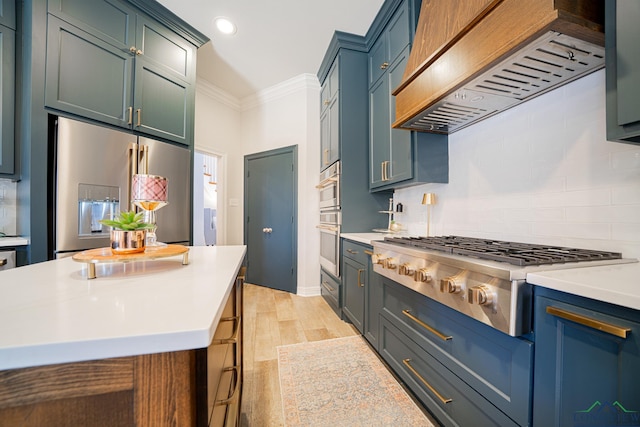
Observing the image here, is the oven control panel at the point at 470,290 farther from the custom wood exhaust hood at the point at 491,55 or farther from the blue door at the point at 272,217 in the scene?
the blue door at the point at 272,217

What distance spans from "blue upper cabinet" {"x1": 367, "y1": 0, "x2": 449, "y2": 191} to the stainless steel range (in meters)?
0.89

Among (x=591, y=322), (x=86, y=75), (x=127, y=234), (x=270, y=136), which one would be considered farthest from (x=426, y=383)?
(x=270, y=136)

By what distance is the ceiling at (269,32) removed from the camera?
7.56 feet

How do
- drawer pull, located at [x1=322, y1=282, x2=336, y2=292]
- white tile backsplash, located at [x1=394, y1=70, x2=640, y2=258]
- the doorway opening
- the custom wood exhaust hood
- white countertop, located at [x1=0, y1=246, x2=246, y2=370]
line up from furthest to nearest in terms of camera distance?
the doorway opening < drawer pull, located at [x1=322, y1=282, x2=336, y2=292] < white tile backsplash, located at [x1=394, y1=70, x2=640, y2=258] < the custom wood exhaust hood < white countertop, located at [x1=0, y1=246, x2=246, y2=370]

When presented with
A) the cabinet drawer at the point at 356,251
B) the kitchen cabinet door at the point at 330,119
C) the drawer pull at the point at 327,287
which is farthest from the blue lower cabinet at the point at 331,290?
the kitchen cabinet door at the point at 330,119

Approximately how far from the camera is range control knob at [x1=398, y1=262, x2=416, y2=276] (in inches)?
49.7

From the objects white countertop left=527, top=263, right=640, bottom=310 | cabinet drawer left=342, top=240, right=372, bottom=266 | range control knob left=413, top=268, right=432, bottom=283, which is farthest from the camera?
cabinet drawer left=342, top=240, right=372, bottom=266

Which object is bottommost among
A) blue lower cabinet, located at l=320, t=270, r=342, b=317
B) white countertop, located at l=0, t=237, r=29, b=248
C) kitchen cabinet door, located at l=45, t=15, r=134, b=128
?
blue lower cabinet, located at l=320, t=270, r=342, b=317

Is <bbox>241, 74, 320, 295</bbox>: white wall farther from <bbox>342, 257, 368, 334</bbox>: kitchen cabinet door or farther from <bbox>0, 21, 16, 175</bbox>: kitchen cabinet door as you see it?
<bbox>0, 21, 16, 175</bbox>: kitchen cabinet door

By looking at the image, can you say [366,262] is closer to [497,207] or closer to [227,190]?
[497,207]

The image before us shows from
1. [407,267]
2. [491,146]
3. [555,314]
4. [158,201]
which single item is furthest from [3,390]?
[491,146]

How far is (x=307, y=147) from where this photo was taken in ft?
11.5

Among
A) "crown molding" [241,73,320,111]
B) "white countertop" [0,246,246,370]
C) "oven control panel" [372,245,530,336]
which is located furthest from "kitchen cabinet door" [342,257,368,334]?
"crown molding" [241,73,320,111]

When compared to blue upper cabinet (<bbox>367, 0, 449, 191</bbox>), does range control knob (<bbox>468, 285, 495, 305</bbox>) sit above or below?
below
